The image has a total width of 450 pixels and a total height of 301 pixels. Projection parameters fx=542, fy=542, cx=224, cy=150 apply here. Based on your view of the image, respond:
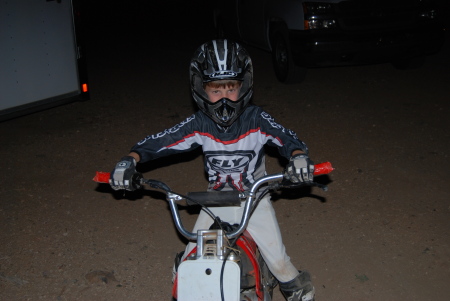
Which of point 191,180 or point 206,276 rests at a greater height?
point 206,276

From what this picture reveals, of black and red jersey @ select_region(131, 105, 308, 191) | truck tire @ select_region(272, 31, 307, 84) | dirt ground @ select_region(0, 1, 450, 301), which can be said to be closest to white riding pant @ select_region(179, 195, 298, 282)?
black and red jersey @ select_region(131, 105, 308, 191)

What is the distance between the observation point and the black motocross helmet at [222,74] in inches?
137

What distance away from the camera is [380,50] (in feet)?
27.8

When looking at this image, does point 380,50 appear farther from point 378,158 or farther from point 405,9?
point 378,158

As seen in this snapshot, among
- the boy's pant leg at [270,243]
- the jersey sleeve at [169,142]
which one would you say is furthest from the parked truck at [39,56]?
the boy's pant leg at [270,243]

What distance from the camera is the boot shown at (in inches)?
141

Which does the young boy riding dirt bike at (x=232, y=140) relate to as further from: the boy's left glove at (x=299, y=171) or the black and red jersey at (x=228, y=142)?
the boy's left glove at (x=299, y=171)

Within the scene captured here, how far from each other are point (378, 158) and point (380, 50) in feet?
8.44

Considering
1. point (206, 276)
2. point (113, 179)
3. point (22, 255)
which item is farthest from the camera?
point (22, 255)

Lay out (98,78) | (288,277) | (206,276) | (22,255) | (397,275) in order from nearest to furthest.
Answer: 1. (206,276)
2. (288,277)
3. (397,275)
4. (22,255)
5. (98,78)

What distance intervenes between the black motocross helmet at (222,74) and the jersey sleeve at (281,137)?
237 mm

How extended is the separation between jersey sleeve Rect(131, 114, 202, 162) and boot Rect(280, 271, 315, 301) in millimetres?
1136

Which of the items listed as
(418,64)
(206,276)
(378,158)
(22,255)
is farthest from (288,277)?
(418,64)

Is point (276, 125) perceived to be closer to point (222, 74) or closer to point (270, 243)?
point (222, 74)
